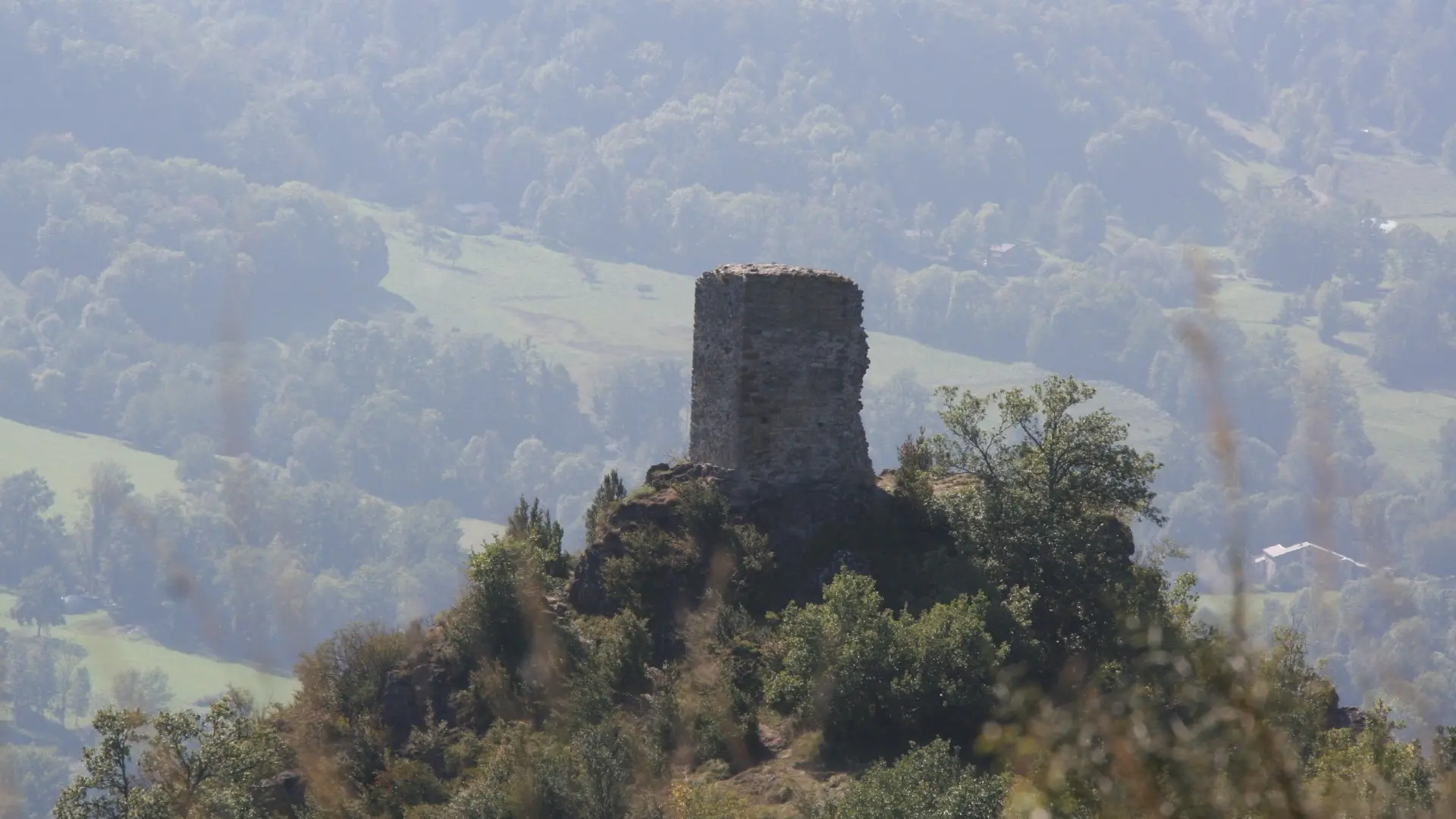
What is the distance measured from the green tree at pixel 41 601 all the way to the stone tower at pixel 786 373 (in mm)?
132271

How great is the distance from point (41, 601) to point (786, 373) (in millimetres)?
147428

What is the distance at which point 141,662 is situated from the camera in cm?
13862

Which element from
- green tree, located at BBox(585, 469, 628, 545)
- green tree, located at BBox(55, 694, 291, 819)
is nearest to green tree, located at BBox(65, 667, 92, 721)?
green tree, located at BBox(585, 469, 628, 545)

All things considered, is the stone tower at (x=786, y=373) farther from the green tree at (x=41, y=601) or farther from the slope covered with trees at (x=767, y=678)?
the green tree at (x=41, y=601)

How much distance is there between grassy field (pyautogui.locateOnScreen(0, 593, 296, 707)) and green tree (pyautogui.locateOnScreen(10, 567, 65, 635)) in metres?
0.81

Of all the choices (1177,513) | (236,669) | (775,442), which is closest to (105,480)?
(236,669)

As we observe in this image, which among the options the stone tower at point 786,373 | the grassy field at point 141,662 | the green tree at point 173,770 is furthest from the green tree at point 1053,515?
the grassy field at point 141,662

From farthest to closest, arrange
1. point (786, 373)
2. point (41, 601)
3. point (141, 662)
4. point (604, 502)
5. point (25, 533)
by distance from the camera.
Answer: point (25, 533), point (41, 601), point (141, 662), point (604, 502), point (786, 373)

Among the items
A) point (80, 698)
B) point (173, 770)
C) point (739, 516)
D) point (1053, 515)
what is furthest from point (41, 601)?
point (1053, 515)

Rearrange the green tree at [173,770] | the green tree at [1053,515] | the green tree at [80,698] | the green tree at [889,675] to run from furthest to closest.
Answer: the green tree at [80,698] → the green tree at [1053,515] → the green tree at [889,675] → the green tree at [173,770]

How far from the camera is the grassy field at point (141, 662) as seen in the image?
4820 inches

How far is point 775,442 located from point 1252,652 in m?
18.8

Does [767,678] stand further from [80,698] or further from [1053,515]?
[80,698]

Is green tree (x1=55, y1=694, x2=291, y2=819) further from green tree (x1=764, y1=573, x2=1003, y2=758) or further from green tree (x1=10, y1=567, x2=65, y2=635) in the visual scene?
green tree (x1=10, y1=567, x2=65, y2=635)
